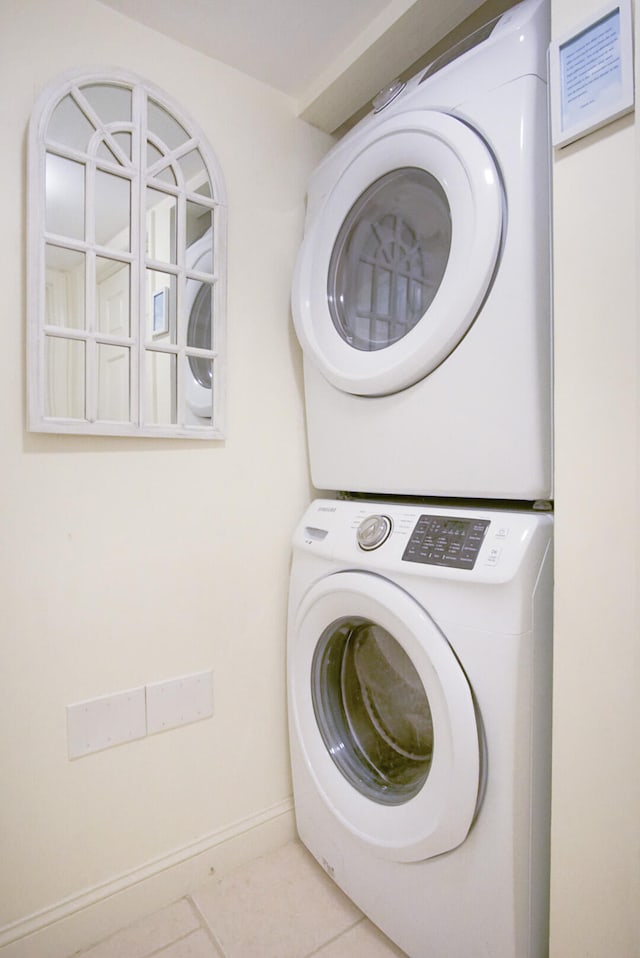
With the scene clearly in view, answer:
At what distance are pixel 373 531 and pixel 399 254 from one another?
0.63 metres

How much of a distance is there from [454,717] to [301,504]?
75 centimetres

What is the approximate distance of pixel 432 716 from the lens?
3.26 feet

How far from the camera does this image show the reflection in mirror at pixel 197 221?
4.33ft

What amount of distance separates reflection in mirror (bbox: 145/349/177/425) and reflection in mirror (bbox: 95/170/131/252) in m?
0.25

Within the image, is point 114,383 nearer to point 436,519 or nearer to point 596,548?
point 436,519

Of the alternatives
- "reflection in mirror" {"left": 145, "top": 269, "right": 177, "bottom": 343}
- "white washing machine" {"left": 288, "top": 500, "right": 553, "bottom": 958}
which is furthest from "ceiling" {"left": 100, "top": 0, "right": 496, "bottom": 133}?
"white washing machine" {"left": 288, "top": 500, "right": 553, "bottom": 958}

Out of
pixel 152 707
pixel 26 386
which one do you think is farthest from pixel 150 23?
pixel 152 707

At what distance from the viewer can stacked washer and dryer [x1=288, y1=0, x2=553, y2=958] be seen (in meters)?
0.92

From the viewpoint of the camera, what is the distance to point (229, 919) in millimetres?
1232

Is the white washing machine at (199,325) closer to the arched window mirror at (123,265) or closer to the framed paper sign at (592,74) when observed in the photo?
the arched window mirror at (123,265)

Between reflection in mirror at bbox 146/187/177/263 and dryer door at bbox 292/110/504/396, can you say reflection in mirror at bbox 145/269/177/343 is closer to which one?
reflection in mirror at bbox 146/187/177/263

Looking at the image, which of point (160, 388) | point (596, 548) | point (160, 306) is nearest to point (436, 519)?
point (596, 548)

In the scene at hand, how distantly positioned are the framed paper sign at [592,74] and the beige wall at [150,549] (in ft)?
2.62

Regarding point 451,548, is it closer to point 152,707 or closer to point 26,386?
point 152,707
